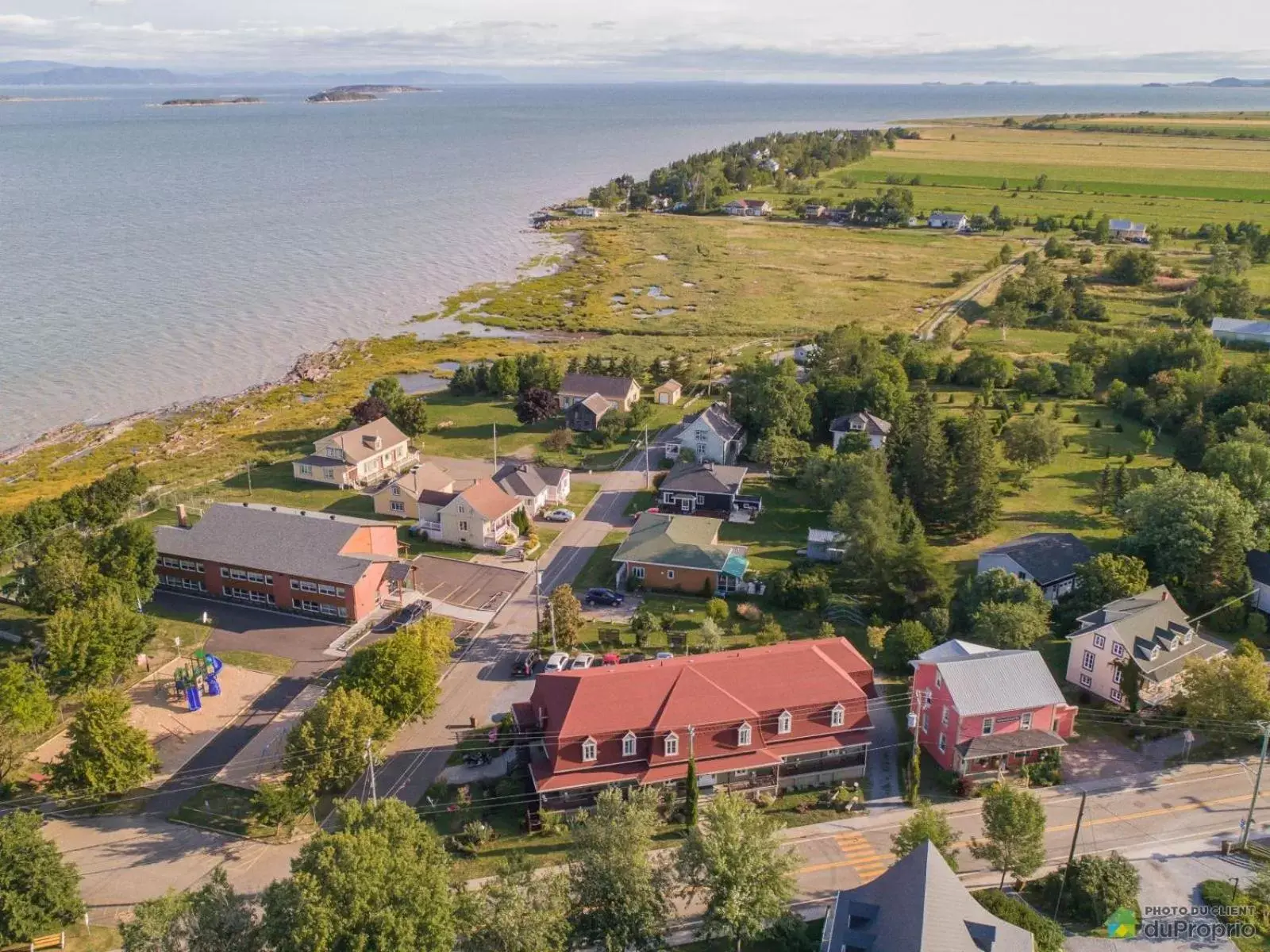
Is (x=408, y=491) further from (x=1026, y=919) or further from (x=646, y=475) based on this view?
(x=1026, y=919)

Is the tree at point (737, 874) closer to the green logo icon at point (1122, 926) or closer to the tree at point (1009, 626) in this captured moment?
the green logo icon at point (1122, 926)

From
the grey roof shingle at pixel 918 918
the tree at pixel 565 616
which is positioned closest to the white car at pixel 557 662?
the tree at pixel 565 616

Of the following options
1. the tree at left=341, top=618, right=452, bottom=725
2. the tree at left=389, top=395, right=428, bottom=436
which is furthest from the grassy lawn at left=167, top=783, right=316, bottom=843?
the tree at left=389, top=395, right=428, bottom=436

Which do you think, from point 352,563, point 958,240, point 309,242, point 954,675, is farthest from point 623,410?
point 958,240

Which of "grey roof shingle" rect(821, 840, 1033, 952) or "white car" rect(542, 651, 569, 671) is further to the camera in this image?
"white car" rect(542, 651, 569, 671)

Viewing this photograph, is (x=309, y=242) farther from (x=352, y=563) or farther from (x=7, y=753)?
(x=7, y=753)

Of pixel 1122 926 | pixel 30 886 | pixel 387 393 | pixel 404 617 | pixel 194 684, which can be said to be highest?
pixel 387 393

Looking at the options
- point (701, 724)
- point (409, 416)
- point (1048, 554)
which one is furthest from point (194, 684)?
point (1048, 554)

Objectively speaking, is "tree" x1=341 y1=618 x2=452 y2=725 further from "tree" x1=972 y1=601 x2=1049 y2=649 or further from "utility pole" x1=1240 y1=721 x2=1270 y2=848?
"utility pole" x1=1240 y1=721 x2=1270 y2=848
